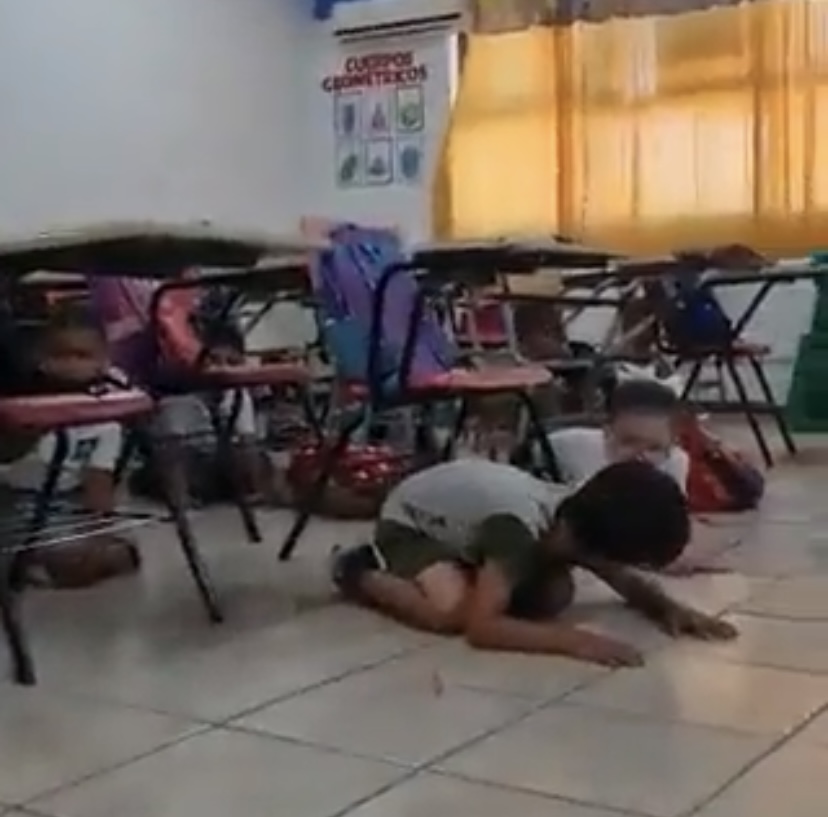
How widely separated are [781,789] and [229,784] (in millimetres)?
651

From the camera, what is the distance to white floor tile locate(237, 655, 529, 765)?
192 cm

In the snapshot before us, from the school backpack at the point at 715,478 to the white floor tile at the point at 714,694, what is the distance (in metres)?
1.56

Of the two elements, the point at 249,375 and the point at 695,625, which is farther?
the point at 249,375

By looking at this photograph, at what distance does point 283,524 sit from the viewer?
3.87m

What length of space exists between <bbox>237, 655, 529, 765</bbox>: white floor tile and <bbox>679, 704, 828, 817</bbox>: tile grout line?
0.35 metres

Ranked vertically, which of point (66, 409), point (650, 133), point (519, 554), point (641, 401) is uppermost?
point (650, 133)

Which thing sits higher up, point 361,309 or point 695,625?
point 361,309

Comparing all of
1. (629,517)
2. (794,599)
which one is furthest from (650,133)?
(629,517)

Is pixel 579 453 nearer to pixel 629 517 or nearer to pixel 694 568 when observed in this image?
pixel 694 568

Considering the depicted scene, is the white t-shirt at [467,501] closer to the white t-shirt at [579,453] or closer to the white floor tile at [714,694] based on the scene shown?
the white floor tile at [714,694]

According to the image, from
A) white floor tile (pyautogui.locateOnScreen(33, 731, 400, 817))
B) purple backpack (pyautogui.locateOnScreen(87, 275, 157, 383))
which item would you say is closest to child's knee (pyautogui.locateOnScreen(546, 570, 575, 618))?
white floor tile (pyautogui.locateOnScreen(33, 731, 400, 817))

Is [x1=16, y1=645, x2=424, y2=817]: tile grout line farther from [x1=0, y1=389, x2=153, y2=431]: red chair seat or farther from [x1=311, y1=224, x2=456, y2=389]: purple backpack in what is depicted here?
[x1=311, y1=224, x2=456, y2=389]: purple backpack

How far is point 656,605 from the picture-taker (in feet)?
8.45

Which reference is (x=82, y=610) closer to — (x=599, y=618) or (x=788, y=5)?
(x=599, y=618)
